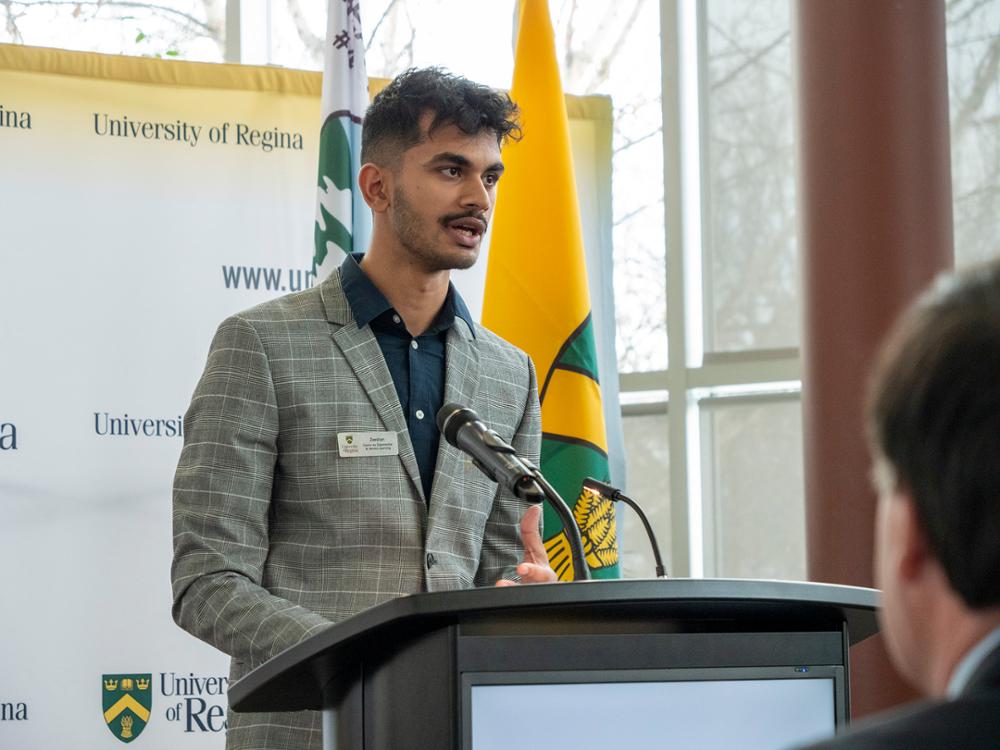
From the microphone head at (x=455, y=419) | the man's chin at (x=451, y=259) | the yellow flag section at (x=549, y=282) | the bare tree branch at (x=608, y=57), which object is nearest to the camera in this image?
the microphone head at (x=455, y=419)

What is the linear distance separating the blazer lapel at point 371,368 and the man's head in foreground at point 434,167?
Result: 0.18 meters

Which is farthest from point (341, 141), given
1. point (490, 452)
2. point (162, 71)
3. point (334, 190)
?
point (490, 452)

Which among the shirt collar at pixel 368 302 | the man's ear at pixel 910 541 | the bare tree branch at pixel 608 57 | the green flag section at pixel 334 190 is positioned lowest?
the man's ear at pixel 910 541

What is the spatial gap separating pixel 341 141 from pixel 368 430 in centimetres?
211

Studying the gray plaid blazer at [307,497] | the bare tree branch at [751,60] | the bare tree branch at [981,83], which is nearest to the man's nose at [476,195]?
the gray plaid blazer at [307,497]

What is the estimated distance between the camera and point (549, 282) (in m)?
4.43

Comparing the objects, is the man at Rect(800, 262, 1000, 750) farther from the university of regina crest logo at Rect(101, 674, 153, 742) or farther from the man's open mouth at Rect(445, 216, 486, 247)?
the university of regina crest logo at Rect(101, 674, 153, 742)

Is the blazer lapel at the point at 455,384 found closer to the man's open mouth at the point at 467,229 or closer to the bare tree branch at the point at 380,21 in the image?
the man's open mouth at the point at 467,229

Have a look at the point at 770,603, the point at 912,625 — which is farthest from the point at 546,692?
the point at 912,625

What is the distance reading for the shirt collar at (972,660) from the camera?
2.44 feet

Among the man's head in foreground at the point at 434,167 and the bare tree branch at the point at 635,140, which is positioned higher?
the bare tree branch at the point at 635,140

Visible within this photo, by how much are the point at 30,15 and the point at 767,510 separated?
347 centimetres

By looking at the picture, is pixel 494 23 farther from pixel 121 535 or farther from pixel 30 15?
pixel 121 535

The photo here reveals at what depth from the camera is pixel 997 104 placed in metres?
4.75
